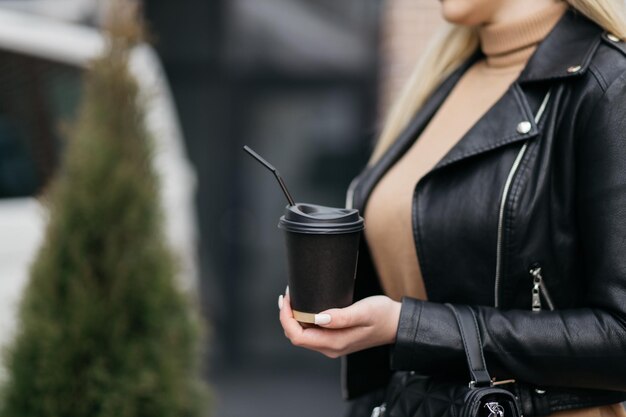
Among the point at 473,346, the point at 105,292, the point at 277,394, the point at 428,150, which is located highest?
the point at 428,150

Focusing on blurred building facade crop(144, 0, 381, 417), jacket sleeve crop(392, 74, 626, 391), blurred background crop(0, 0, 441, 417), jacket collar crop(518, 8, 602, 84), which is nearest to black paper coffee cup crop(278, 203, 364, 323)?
jacket sleeve crop(392, 74, 626, 391)

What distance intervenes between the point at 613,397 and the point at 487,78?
2.36 feet

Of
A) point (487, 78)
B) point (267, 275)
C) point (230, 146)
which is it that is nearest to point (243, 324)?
point (267, 275)

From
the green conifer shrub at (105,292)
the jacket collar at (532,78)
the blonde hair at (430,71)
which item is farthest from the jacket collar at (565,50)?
the green conifer shrub at (105,292)

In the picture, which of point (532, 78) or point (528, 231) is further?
point (532, 78)

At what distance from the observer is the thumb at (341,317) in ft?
4.49

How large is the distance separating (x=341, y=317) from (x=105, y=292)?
146cm

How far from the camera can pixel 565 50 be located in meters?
1.59

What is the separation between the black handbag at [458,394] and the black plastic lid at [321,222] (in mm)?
270

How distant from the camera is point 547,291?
1510 millimetres

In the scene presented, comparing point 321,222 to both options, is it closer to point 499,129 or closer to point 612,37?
point 499,129

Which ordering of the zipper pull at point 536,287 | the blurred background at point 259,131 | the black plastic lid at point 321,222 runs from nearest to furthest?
the black plastic lid at point 321,222, the zipper pull at point 536,287, the blurred background at point 259,131

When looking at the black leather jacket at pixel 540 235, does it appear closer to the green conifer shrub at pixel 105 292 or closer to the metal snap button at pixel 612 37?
the metal snap button at pixel 612 37

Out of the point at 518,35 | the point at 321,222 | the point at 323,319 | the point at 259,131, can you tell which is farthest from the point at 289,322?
the point at 259,131
